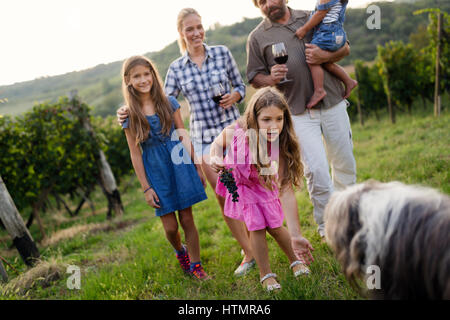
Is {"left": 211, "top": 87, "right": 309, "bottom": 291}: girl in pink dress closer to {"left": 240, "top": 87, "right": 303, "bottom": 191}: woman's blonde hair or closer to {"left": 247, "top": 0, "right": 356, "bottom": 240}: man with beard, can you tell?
{"left": 240, "top": 87, "right": 303, "bottom": 191}: woman's blonde hair

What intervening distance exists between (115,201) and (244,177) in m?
7.74

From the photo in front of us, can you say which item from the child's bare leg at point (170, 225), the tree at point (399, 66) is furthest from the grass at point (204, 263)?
the tree at point (399, 66)

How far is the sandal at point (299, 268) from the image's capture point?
298cm

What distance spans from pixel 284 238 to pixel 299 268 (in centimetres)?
31

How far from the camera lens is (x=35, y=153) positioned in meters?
8.71

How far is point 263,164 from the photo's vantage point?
2910 millimetres

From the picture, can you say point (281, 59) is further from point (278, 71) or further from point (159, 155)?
point (159, 155)

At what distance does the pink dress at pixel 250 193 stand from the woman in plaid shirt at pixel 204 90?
676 mm

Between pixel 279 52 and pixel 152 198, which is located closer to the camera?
pixel 279 52

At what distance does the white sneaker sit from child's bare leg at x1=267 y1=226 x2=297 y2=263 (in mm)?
572

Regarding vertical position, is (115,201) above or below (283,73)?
below

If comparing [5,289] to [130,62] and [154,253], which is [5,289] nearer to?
[154,253]

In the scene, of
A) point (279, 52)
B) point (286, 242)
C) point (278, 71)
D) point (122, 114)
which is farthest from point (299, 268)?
point (122, 114)
